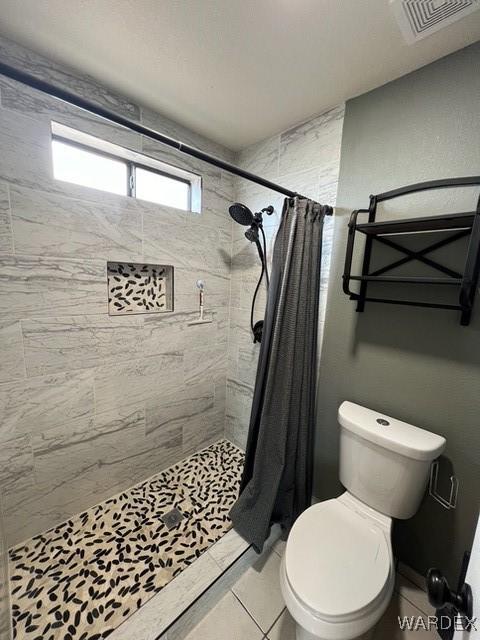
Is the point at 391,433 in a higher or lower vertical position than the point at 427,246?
lower

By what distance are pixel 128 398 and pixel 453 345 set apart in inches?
66.8

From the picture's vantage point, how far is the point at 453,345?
1104mm

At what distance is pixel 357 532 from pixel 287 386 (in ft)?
2.10

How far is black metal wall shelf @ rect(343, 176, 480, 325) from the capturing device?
938mm

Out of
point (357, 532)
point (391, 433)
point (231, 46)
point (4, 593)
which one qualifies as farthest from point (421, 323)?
point (4, 593)

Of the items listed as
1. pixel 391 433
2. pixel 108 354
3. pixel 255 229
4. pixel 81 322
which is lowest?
pixel 391 433

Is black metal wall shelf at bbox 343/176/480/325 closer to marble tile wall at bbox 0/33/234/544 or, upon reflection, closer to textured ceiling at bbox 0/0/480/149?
textured ceiling at bbox 0/0/480/149

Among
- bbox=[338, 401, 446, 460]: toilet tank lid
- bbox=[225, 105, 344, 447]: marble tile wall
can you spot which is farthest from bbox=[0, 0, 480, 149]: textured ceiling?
bbox=[338, 401, 446, 460]: toilet tank lid

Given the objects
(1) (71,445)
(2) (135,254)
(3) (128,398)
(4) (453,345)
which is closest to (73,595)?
(1) (71,445)

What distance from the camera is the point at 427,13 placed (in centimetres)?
89

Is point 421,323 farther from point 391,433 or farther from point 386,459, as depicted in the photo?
point 386,459

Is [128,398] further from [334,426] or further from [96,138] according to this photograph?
[96,138]

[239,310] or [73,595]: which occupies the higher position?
[239,310]

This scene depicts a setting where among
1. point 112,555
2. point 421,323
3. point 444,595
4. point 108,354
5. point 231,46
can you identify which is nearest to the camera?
point 444,595
